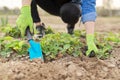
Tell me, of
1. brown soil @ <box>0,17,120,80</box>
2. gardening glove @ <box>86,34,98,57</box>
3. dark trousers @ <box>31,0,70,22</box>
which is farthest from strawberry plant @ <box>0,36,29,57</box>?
dark trousers @ <box>31,0,70,22</box>

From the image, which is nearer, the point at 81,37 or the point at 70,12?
the point at 70,12

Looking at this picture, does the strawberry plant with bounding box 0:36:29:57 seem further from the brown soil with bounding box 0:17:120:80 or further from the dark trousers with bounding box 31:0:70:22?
the dark trousers with bounding box 31:0:70:22

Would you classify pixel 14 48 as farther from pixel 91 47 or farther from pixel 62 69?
pixel 91 47

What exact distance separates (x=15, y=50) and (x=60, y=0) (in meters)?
0.96

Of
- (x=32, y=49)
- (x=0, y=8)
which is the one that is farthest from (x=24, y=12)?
(x=0, y=8)

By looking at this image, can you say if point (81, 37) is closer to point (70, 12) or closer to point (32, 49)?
point (70, 12)

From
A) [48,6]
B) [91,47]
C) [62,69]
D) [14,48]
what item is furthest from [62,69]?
[48,6]

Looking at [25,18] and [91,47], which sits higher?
[25,18]

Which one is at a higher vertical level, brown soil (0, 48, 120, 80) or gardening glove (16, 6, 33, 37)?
gardening glove (16, 6, 33, 37)

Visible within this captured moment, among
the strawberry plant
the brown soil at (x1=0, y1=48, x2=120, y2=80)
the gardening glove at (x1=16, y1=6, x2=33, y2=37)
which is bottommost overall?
the brown soil at (x1=0, y1=48, x2=120, y2=80)

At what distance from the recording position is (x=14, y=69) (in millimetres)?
4152

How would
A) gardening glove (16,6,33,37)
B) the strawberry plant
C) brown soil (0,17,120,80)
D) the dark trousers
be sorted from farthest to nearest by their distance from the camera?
the dark trousers, the strawberry plant, gardening glove (16,6,33,37), brown soil (0,17,120,80)

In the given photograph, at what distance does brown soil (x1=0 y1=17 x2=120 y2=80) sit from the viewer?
4.07m

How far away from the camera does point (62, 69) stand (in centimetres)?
419
